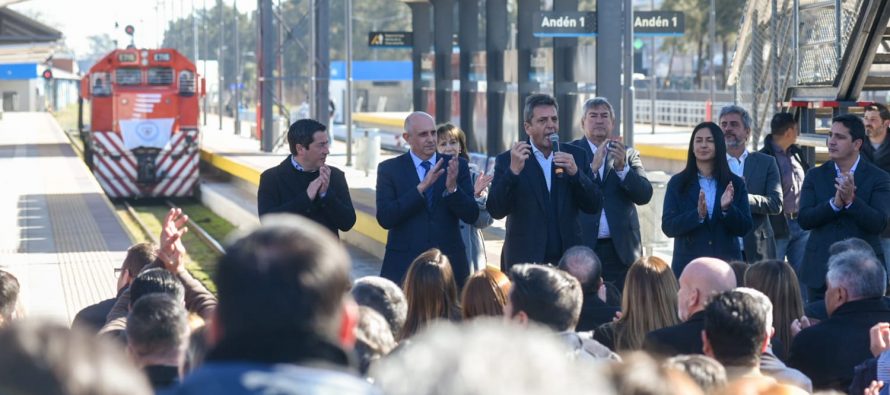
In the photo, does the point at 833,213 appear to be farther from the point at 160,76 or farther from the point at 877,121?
the point at 160,76

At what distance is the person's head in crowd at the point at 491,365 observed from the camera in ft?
6.84

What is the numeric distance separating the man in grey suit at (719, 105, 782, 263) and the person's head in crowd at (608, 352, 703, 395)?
613cm

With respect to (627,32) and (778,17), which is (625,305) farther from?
(778,17)

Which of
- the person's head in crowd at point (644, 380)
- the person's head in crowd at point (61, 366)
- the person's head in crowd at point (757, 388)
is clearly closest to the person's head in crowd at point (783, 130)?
the person's head in crowd at point (757, 388)

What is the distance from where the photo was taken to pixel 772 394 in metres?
3.65

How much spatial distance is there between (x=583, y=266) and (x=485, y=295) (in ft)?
3.07

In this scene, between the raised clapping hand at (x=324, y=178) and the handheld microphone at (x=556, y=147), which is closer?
the handheld microphone at (x=556, y=147)

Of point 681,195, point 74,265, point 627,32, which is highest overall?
point 627,32

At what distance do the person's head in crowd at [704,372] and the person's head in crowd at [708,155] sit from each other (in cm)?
469

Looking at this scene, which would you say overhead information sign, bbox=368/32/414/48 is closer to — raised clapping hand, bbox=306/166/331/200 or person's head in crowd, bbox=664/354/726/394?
raised clapping hand, bbox=306/166/331/200

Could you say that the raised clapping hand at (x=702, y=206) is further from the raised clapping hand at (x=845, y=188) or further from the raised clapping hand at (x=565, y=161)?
the raised clapping hand at (x=845, y=188)

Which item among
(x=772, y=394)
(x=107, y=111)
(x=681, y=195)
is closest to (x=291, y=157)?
(x=681, y=195)

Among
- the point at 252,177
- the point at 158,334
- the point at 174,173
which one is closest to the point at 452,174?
the point at 158,334

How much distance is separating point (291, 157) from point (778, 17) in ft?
30.8
